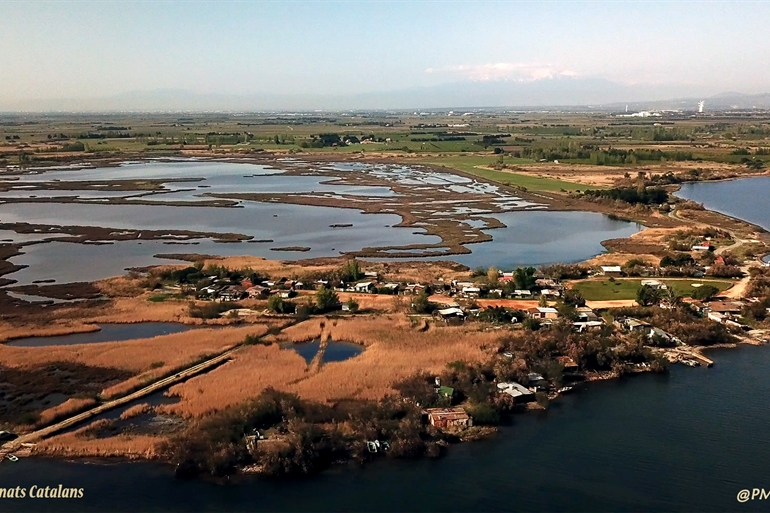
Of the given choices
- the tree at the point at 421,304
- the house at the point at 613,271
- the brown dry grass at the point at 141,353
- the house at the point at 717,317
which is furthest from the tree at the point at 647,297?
the brown dry grass at the point at 141,353

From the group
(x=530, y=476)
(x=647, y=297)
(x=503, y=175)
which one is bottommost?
(x=530, y=476)

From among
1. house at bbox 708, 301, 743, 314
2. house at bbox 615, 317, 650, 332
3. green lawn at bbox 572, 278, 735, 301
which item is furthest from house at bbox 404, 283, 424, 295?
house at bbox 708, 301, 743, 314

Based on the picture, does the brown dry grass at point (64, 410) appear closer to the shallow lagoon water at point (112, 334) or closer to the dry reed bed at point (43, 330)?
the shallow lagoon water at point (112, 334)

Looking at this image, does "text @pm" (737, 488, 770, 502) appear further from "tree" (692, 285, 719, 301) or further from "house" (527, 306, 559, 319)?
"tree" (692, 285, 719, 301)

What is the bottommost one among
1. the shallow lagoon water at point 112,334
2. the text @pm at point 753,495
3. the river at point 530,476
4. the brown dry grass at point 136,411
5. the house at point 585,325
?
the text @pm at point 753,495

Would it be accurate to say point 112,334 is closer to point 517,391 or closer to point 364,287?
point 364,287

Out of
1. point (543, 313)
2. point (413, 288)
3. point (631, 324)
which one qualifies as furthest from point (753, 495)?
point (413, 288)

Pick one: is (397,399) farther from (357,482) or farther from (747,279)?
(747,279)
